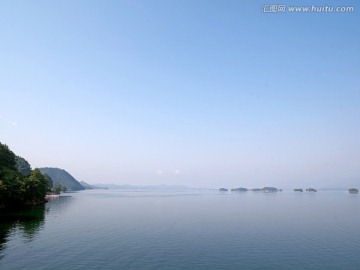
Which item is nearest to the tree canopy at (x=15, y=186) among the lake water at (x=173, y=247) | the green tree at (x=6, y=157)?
the green tree at (x=6, y=157)

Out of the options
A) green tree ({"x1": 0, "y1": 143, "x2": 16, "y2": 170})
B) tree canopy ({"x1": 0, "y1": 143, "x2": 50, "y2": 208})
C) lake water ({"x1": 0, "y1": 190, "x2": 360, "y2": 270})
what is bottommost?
lake water ({"x1": 0, "y1": 190, "x2": 360, "y2": 270})

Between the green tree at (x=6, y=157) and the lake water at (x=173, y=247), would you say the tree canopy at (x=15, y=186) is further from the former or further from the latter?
the lake water at (x=173, y=247)

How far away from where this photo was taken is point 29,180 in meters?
138

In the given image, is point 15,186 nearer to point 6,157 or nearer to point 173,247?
point 6,157

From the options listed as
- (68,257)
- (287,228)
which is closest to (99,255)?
(68,257)

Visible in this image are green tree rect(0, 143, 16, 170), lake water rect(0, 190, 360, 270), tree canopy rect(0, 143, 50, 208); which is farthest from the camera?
green tree rect(0, 143, 16, 170)

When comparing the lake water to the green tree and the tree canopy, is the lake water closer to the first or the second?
the tree canopy

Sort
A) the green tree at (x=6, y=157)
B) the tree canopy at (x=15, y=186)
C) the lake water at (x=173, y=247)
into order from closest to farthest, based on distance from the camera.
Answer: the lake water at (x=173, y=247), the tree canopy at (x=15, y=186), the green tree at (x=6, y=157)

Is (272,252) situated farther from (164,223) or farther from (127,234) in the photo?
(164,223)

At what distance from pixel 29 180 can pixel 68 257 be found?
103 metres

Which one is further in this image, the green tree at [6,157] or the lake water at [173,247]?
the green tree at [6,157]

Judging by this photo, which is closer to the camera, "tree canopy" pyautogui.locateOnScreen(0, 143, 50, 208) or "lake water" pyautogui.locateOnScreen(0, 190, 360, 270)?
"lake water" pyautogui.locateOnScreen(0, 190, 360, 270)

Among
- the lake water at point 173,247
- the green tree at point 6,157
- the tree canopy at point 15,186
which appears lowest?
the lake water at point 173,247

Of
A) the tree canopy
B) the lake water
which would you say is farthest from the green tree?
the lake water
